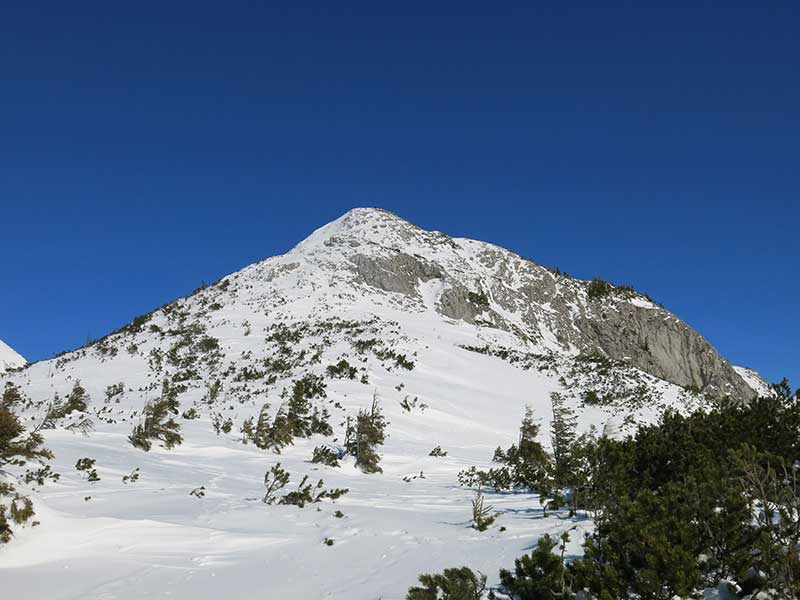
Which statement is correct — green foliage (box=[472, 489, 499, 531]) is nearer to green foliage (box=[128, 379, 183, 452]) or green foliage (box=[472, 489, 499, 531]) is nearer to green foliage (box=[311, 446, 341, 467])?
green foliage (box=[311, 446, 341, 467])

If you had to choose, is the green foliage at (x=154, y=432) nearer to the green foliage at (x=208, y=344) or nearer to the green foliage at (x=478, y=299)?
the green foliage at (x=208, y=344)

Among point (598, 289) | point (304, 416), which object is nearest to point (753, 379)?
point (598, 289)

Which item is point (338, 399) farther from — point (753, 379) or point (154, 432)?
point (753, 379)

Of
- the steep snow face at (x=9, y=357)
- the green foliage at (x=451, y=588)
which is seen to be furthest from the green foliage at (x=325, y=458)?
the steep snow face at (x=9, y=357)

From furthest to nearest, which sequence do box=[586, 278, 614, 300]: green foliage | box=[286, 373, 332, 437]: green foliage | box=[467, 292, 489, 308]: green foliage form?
box=[586, 278, 614, 300]: green foliage
box=[467, 292, 489, 308]: green foliage
box=[286, 373, 332, 437]: green foliage

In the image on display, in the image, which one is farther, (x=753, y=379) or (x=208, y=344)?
(x=753, y=379)

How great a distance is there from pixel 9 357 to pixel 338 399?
76239mm

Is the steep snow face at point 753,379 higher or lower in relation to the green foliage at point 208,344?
higher

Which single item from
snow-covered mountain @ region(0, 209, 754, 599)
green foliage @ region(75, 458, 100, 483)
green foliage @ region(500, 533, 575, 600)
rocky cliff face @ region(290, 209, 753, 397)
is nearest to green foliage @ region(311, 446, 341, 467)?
snow-covered mountain @ region(0, 209, 754, 599)

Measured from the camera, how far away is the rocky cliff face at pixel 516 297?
71125 millimetres

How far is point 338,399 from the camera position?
27.6 m

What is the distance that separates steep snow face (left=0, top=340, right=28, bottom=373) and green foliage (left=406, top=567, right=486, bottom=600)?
3342 inches

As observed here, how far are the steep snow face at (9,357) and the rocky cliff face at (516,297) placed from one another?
43441 mm

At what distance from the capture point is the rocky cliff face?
71.1m
